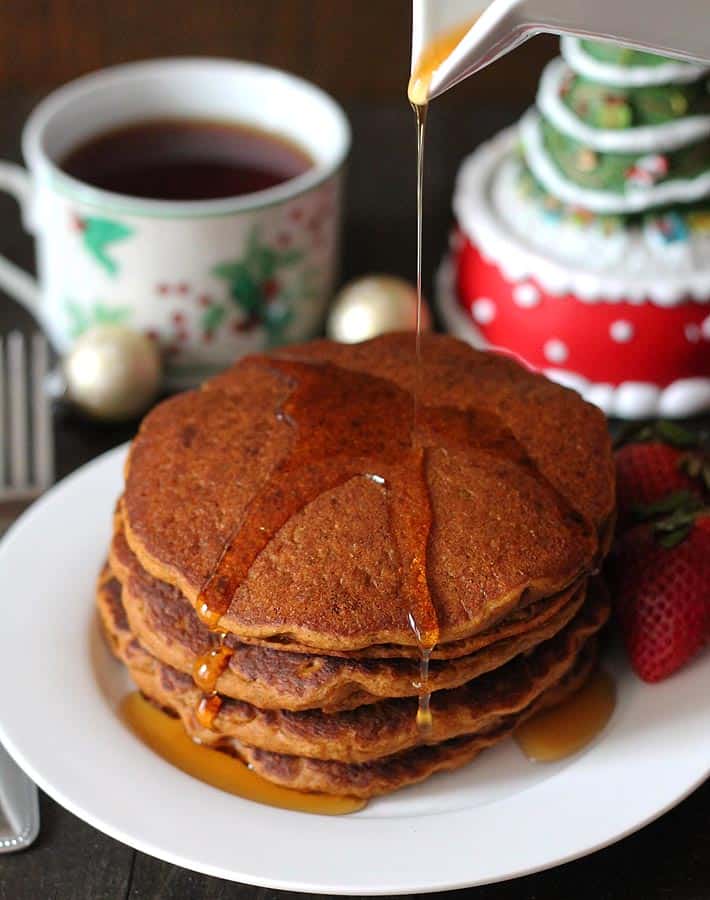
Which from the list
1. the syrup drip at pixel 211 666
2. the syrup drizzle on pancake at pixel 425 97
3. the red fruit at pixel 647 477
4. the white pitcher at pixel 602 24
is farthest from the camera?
the red fruit at pixel 647 477

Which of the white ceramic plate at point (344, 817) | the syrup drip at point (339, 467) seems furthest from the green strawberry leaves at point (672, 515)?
the syrup drip at point (339, 467)

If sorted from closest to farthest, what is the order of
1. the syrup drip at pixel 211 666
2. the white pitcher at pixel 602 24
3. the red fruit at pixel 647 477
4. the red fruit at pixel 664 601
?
the white pitcher at pixel 602 24 < the syrup drip at pixel 211 666 < the red fruit at pixel 664 601 < the red fruit at pixel 647 477

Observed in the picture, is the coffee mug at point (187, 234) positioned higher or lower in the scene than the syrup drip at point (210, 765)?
higher

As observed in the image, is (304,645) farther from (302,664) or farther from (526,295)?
(526,295)

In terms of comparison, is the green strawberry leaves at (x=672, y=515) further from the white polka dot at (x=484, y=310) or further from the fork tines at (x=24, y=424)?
the fork tines at (x=24, y=424)

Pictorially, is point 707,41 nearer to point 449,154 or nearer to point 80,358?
point 80,358

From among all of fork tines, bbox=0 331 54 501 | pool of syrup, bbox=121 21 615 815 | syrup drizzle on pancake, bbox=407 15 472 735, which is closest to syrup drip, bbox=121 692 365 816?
pool of syrup, bbox=121 21 615 815

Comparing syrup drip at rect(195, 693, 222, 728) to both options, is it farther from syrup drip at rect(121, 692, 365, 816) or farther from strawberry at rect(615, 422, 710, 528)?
strawberry at rect(615, 422, 710, 528)
